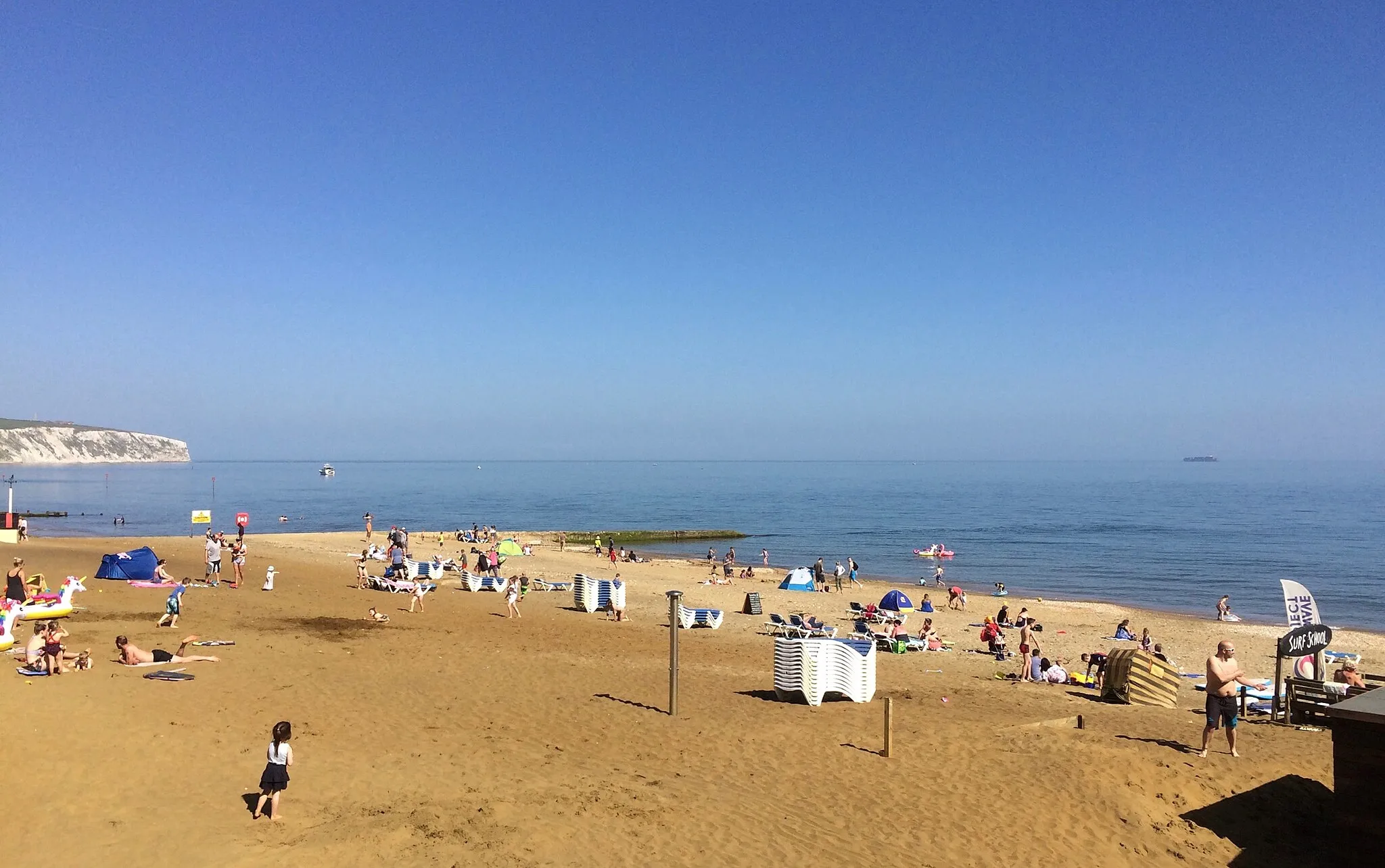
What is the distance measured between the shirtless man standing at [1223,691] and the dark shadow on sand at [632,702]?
7.36 meters

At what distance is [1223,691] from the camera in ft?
34.2

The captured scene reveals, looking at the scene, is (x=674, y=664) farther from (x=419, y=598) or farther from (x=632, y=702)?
(x=419, y=598)

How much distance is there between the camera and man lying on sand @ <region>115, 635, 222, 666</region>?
543 inches

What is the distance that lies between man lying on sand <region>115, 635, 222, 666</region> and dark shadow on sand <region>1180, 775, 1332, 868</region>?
1483 cm

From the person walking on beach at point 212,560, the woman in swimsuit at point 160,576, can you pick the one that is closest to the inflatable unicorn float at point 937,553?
the person walking on beach at point 212,560

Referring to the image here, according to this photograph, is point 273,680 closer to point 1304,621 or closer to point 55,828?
point 55,828

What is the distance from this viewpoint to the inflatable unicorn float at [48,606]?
1756 centimetres

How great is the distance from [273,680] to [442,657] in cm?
346

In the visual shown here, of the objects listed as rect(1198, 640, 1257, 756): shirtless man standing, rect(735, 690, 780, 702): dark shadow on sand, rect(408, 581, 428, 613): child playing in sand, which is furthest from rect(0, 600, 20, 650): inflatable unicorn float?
rect(1198, 640, 1257, 756): shirtless man standing

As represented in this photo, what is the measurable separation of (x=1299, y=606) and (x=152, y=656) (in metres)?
18.8

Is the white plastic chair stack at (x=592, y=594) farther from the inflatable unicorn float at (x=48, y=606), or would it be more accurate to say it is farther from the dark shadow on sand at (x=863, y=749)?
the dark shadow on sand at (x=863, y=749)

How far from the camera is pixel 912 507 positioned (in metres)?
101

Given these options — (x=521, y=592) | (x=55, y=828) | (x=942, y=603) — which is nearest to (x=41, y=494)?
(x=521, y=592)

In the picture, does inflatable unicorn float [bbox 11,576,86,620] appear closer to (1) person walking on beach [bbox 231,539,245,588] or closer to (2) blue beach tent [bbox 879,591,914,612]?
(1) person walking on beach [bbox 231,539,245,588]
